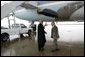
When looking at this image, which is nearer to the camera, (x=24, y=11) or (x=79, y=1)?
(x=79, y=1)

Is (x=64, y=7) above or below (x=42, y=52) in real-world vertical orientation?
above

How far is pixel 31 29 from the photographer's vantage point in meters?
24.1

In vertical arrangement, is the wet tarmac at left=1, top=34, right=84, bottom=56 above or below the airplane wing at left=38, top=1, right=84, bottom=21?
below

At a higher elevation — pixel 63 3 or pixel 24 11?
pixel 63 3

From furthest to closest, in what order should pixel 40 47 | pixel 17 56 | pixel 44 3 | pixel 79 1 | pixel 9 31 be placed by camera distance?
pixel 9 31 < pixel 44 3 < pixel 79 1 < pixel 40 47 < pixel 17 56

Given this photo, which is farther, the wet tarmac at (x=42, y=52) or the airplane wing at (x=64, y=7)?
the airplane wing at (x=64, y=7)

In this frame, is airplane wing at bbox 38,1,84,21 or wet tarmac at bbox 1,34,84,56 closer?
wet tarmac at bbox 1,34,84,56

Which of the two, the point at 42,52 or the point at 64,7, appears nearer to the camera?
the point at 42,52

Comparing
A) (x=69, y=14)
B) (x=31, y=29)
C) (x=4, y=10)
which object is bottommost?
(x=31, y=29)

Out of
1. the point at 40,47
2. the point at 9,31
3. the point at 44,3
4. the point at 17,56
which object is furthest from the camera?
the point at 9,31

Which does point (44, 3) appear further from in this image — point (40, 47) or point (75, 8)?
point (40, 47)

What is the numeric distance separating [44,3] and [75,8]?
6.94 ft

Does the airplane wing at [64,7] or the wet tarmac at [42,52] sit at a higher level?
the airplane wing at [64,7]

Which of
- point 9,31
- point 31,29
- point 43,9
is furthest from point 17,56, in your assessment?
point 31,29
